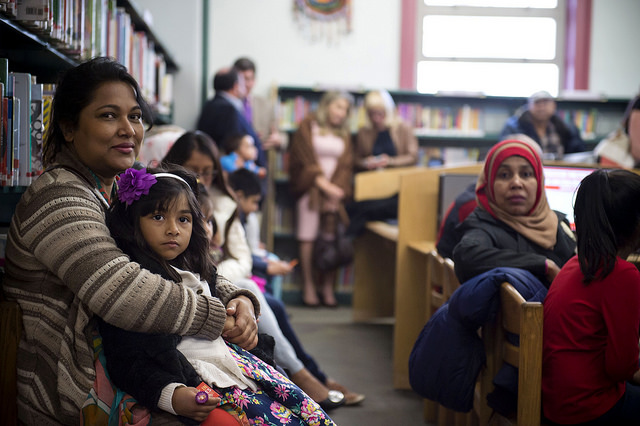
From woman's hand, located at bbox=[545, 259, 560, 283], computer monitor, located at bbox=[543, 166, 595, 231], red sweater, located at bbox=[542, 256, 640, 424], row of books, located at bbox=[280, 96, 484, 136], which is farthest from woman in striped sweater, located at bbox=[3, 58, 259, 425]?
row of books, located at bbox=[280, 96, 484, 136]

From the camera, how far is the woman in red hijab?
79.2 inches

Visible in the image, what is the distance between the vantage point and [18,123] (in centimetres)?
161

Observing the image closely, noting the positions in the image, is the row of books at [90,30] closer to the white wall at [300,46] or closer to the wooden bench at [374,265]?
the wooden bench at [374,265]

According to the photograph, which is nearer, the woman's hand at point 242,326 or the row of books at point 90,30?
the woman's hand at point 242,326

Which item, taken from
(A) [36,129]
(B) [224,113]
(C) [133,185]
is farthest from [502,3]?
(C) [133,185]

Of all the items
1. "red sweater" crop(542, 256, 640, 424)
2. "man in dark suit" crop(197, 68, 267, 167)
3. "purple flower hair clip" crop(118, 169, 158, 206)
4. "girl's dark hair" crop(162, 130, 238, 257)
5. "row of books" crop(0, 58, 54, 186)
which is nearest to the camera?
"purple flower hair clip" crop(118, 169, 158, 206)

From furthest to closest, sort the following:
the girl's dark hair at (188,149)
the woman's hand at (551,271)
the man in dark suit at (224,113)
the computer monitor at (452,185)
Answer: the man in dark suit at (224,113), the computer monitor at (452,185), the girl's dark hair at (188,149), the woman's hand at (551,271)

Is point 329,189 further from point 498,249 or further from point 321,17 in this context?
point 498,249

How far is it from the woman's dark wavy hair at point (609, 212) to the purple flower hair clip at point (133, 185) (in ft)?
3.29

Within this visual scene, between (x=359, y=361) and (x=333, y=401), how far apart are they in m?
1.00

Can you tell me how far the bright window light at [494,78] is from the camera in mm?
5949

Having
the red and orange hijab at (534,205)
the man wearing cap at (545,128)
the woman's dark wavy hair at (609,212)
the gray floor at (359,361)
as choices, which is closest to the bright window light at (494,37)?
the man wearing cap at (545,128)

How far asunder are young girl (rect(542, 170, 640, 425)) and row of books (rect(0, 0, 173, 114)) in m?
1.44

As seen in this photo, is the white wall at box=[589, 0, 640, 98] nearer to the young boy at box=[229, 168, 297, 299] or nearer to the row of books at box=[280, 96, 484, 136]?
the row of books at box=[280, 96, 484, 136]
